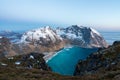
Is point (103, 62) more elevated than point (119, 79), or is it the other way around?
point (119, 79)

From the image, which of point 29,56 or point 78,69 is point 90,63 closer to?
point 78,69

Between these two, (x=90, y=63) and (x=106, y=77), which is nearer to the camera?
Result: (x=106, y=77)

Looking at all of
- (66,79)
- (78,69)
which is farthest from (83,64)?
(66,79)

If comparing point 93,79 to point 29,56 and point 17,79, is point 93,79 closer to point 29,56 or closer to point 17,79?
point 17,79

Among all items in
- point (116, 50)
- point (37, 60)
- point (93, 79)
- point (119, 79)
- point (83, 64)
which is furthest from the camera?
point (37, 60)

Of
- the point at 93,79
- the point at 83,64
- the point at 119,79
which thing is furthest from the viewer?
the point at 83,64

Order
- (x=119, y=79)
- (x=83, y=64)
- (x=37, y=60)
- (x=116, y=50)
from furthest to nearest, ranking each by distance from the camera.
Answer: (x=37, y=60) < (x=83, y=64) < (x=116, y=50) < (x=119, y=79)

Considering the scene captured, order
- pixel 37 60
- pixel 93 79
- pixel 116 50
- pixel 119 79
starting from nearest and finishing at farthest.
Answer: pixel 119 79 → pixel 93 79 → pixel 116 50 → pixel 37 60

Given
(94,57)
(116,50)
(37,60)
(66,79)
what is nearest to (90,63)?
(94,57)

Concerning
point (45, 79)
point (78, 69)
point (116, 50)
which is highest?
point (45, 79)
